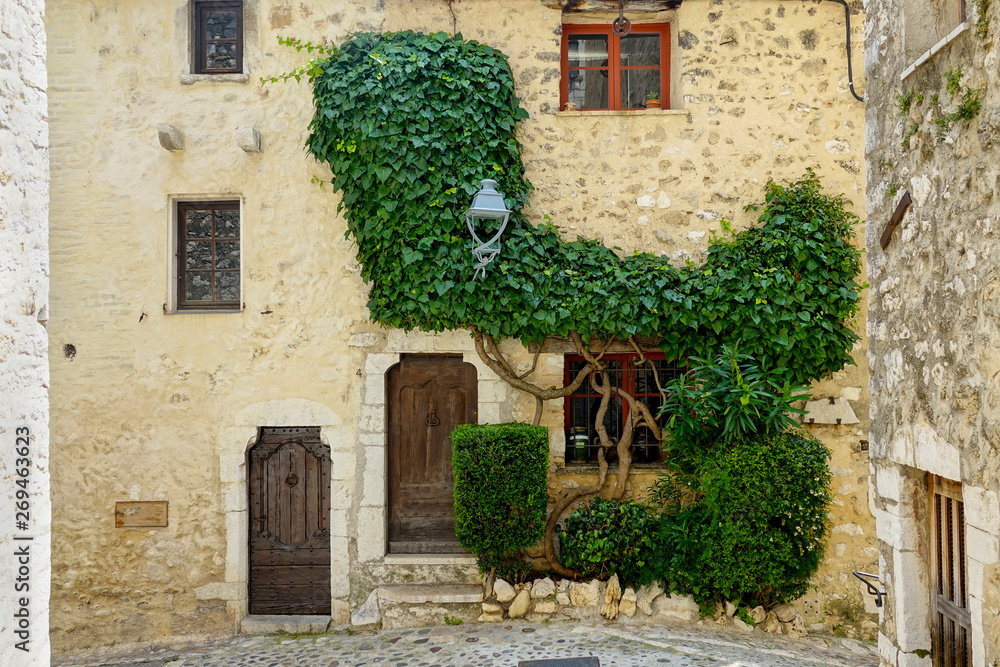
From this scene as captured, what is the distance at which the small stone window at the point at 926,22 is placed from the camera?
10.9 feet

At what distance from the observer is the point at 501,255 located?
6.02 meters

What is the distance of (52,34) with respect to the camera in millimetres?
6406

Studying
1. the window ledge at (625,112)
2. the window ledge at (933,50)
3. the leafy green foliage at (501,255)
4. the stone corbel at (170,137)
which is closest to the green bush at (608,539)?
the leafy green foliage at (501,255)

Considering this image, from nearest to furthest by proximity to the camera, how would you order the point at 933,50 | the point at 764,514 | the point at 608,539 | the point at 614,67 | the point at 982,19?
the point at 982,19, the point at 933,50, the point at 764,514, the point at 608,539, the point at 614,67

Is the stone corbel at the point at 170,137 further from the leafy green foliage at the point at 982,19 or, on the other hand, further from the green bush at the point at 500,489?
the leafy green foliage at the point at 982,19

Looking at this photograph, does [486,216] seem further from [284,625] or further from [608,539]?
[284,625]

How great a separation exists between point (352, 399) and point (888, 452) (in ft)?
14.3

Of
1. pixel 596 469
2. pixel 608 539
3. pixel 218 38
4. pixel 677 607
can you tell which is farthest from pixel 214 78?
pixel 677 607

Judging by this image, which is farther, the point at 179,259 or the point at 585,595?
the point at 179,259

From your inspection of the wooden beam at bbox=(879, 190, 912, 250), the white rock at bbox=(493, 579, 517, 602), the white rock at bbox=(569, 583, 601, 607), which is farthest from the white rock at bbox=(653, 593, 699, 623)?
the wooden beam at bbox=(879, 190, 912, 250)

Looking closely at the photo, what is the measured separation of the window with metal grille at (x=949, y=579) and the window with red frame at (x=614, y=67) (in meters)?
4.49

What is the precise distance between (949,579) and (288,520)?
5246 millimetres

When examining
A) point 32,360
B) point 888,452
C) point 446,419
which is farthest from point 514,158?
point 32,360

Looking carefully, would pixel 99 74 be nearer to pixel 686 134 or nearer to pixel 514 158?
pixel 514 158
